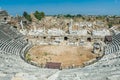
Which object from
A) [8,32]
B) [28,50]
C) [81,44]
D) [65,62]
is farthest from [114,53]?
[8,32]

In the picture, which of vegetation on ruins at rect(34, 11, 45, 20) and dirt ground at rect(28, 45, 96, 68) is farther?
vegetation on ruins at rect(34, 11, 45, 20)

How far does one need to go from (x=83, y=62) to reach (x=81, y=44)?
35.9 ft

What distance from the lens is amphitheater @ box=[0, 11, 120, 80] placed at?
27.8 m

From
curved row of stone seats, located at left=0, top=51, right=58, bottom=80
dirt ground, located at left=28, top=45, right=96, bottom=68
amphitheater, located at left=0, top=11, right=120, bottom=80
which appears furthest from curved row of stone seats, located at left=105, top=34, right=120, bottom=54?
curved row of stone seats, located at left=0, top=51, right=58, bottom=80

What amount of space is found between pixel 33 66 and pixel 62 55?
1012 centimetres

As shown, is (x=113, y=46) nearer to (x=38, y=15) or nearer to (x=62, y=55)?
(x=62, y=55)

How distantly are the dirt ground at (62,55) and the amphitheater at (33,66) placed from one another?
2.58m

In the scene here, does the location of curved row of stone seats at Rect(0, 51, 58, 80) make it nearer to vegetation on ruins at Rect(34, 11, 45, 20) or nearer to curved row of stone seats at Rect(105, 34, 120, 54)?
curved row of stone seats at Rect(105, 34, 120, 54)

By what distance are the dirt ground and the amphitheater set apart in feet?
8.47

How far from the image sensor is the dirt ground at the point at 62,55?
45031mm

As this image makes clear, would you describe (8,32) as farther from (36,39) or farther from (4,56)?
(4,56)

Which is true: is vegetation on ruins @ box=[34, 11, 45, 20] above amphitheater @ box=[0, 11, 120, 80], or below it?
above

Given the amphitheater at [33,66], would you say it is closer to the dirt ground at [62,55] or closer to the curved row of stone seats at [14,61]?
the curved row of stone seats at [14,61]

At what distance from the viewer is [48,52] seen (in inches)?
1981
